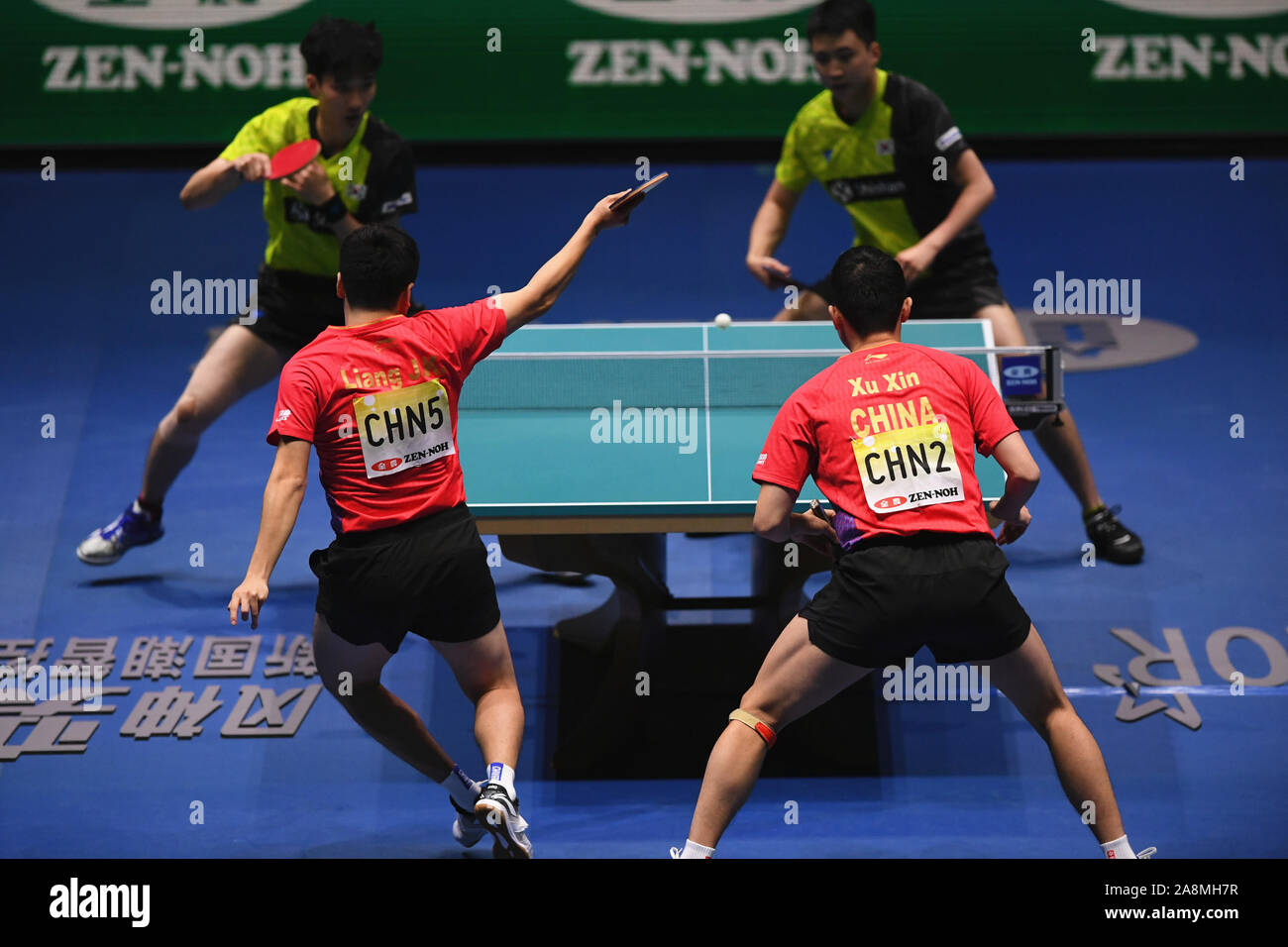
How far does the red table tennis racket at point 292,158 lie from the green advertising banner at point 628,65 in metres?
4.60

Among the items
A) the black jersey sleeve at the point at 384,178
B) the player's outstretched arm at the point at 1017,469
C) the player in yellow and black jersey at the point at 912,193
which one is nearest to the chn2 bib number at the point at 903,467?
the player's outstretched arm at the point at 1017,469

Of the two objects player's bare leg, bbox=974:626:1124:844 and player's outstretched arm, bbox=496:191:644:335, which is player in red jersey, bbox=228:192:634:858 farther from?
player's bare leg, bbox=974:626:1124:844

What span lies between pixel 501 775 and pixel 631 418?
5.11ft

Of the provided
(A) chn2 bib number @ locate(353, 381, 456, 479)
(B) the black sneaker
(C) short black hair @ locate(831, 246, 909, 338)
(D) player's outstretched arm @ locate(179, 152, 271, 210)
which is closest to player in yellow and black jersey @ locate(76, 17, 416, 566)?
(D) player's outstretched arm @ locate(179, 152, 271, 210)

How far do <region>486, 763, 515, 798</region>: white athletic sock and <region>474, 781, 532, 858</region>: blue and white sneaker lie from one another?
0.06 feet

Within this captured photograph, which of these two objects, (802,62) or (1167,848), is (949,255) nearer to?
(1167,848)

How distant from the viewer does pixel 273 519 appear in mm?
3814

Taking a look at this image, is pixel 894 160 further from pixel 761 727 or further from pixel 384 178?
pixel 761 727

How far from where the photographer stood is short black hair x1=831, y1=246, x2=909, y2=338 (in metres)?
3.89

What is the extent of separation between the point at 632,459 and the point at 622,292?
404 centimetres

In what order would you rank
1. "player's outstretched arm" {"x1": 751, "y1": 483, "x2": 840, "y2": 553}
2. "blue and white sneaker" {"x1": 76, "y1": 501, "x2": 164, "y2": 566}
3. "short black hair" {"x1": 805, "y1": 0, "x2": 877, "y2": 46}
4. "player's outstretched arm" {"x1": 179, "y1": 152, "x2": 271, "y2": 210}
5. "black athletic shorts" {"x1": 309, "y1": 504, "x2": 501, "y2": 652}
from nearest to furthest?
1. "player's outstretched arm" {"x1": 751, "y1": 483, "x2": 840, "y2": 553}
2. "black athletic shorts" {"x1": 309, "y1": 504, "x2": 501, "y2": 652}
3. "player's outstretched arm" {"x1": 179, "y1": 152, "x2": 271, "y2": 210}
4. "short black hair" {"x1": 805, "y1": 0, "x2": 877, "y2": 46}
5. "blue and white sneaker" {"x1": 76, "y1": 501, "x2": 164, "y2": 566}

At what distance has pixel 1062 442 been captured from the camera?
20.0 feet
